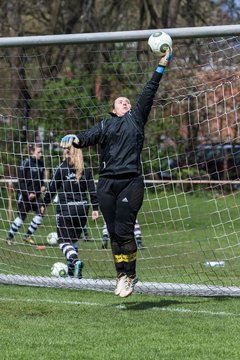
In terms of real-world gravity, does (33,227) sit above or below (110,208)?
below

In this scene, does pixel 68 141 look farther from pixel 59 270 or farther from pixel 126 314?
pixel 59 270

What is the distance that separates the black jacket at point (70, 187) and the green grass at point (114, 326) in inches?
63.6

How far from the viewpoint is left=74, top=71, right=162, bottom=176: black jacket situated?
9.30 m

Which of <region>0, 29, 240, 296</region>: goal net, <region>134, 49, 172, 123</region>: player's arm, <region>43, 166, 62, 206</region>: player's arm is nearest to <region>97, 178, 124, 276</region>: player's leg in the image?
<region>134, 49, 172, 123</region>: player's arm

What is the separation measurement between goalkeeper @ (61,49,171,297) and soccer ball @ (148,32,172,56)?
7 cm

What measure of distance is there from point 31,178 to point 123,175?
19.4ft

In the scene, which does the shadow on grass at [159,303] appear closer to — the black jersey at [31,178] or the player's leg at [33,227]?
the black jersey at [31,178]

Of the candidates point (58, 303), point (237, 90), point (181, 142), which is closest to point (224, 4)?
point (181, 142)

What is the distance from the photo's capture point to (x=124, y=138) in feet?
30.6

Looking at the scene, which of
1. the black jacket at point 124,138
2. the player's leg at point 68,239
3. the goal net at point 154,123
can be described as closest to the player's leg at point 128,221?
the black jacket at point 124,138

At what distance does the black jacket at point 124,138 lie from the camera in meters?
9.30

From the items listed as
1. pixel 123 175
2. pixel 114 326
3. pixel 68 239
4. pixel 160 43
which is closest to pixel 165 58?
pixel 160 43

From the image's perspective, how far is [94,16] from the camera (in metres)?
29.5

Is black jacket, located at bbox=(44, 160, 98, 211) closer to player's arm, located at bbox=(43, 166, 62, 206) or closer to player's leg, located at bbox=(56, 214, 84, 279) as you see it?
player's arm, located at bbox=(43, 166, 62, 206)
